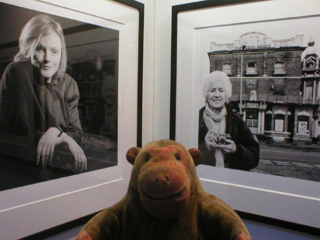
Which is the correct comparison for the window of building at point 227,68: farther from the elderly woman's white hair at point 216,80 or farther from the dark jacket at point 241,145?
the dark jacket at point 241,145

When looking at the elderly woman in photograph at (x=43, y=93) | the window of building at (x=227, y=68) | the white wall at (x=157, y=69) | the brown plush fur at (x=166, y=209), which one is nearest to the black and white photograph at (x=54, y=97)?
the elderly woman in photograph at (x=43, y=93)

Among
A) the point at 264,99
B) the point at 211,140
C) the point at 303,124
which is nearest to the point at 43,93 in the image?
the point at 211,140

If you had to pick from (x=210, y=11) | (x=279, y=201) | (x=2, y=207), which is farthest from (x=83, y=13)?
(x=279, y=201)

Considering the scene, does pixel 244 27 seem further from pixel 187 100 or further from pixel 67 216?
pixel 67 216

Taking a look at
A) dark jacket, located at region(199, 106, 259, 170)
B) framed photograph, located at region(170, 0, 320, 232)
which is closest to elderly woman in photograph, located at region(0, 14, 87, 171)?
framed photograph, located at region(170, 0, 320, 232)

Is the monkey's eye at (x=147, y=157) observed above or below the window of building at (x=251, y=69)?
below

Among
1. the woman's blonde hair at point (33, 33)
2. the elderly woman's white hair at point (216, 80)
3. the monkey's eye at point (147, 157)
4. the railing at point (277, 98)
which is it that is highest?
the woman's blonde hair at point (33, 33)

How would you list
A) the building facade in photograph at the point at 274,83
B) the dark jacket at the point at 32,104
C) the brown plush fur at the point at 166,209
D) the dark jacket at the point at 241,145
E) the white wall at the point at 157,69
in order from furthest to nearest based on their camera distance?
1. the white wall at the point at 157,69
2. the dark jacket at the point at 241,145
3. the building facade in photograph at the point at 274,83
4. the dark jacket at the point at 32,104
5. the brown plush fur at the point at 166,209

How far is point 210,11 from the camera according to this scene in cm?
106

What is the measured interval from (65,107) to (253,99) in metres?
0.64

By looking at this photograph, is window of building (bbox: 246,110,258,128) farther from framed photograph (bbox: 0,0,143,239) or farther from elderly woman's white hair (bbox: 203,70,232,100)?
framed photograph (bbox: 0,0,143,239)

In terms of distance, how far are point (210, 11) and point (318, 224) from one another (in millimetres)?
829

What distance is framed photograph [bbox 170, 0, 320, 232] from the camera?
0.91 metres

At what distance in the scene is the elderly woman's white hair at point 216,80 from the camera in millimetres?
1038
